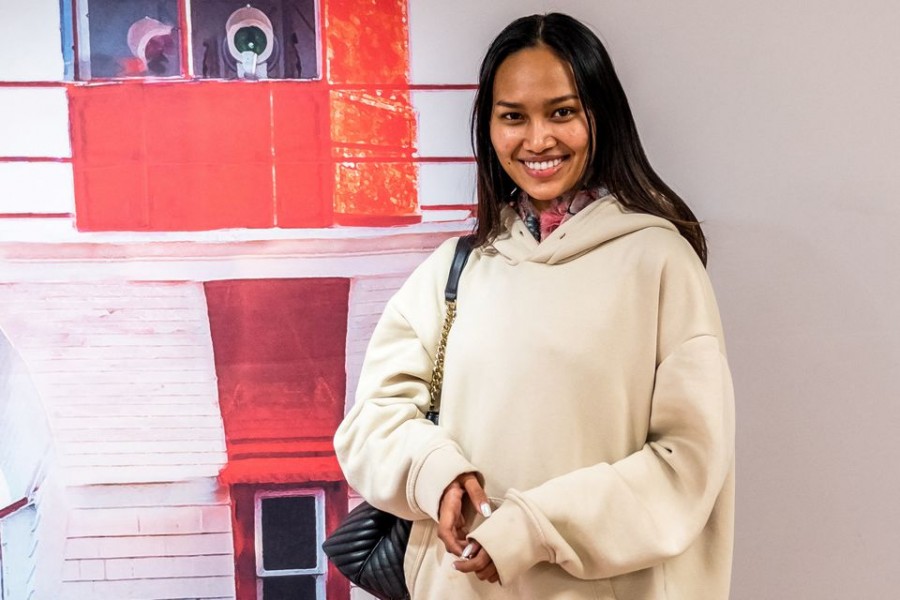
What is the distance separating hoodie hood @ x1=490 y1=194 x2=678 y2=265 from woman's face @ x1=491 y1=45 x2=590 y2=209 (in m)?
0.06

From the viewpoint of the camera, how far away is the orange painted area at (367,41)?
173 centimetres

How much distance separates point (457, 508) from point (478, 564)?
0.30 ft

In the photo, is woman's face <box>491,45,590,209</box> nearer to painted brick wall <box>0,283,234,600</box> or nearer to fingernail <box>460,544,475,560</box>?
fingernail <box>460,544,475,560</box>

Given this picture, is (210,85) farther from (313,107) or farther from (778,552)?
(778,552)

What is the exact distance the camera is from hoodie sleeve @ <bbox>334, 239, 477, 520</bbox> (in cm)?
132

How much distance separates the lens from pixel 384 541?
147 centimetres

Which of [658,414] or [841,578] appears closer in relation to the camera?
[658,414]

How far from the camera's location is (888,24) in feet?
5.85

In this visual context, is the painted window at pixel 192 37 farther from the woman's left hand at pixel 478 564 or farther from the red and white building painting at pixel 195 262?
the woman's left hand at pixel 478 564

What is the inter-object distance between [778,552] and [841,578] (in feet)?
0.52

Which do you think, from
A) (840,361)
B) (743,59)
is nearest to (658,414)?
(840,361)

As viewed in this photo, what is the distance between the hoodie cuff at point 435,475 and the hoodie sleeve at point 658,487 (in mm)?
87

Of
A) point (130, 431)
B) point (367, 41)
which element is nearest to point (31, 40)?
point (367, 41)

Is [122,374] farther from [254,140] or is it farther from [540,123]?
[540,123]
